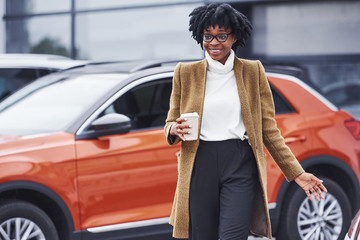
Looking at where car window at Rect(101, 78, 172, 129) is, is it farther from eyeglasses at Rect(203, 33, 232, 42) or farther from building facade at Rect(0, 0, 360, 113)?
building facade at Rect(0, 0, 360, 113)

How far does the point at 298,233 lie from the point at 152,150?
1414 millimetres

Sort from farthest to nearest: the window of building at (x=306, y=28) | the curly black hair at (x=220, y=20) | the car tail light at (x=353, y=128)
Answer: the window of building at (x=306, y=28), the car tail light at (x=353, y=128), the curly black hair at (x=220, y=20)

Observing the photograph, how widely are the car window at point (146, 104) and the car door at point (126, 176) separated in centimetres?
10

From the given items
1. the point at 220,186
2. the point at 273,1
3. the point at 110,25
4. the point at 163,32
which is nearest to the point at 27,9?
the point at 110,25

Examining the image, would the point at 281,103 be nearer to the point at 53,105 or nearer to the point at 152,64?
Result: the point at 152,64

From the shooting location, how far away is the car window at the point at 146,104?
5.62 meters

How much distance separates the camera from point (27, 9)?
1466cm

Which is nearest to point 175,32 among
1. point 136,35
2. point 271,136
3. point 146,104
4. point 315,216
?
point 136,35

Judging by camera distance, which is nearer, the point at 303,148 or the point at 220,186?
the point at 220,186

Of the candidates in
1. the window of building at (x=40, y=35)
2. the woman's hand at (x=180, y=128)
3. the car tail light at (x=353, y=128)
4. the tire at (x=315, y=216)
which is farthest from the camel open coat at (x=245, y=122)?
the window of building at (x=40, y=35)

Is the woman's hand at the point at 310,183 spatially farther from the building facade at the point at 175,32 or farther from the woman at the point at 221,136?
the building facade at the point at 175,32

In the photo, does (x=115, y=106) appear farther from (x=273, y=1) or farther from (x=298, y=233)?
(x=273, y=1)

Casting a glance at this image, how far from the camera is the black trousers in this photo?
12.5ft

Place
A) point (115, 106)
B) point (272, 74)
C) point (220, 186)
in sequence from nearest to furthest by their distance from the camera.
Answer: point (220, 186) < point (115, 106) < point (272, 74)
